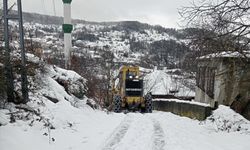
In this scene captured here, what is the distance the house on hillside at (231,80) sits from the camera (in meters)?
11.7

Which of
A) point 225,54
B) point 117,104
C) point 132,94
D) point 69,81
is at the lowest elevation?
point 117,104

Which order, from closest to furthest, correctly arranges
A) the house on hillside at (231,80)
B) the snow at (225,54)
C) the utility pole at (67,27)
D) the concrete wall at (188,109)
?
the snow at (225,54), the house on hillside at (231,80), the concrete wall at (188,109), the utility pole at (67,27)

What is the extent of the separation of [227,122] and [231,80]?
9.31ft

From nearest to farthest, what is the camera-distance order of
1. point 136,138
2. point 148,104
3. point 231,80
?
1. point 136,138
2. point 231,80
3. point 148,104

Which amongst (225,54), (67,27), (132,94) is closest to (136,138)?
(225,54)

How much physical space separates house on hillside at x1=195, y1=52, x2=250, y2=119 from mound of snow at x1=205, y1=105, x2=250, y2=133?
4.22ft

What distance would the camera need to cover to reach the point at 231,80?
14961 mm

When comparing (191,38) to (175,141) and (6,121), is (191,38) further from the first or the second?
(6,121)

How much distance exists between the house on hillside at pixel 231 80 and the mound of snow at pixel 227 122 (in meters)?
1.29

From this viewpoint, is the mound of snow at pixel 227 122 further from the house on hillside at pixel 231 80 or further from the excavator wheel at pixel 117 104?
the excavator wheel at pixel 117 104

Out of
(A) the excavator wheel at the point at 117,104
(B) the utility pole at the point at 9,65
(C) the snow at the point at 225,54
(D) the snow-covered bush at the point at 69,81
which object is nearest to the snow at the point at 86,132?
(B) the utility pole at the point at 9,65

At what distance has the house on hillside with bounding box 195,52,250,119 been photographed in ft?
38.3

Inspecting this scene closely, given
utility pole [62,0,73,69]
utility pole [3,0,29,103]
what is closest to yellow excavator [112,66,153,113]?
utility pole [62,0,73,69]

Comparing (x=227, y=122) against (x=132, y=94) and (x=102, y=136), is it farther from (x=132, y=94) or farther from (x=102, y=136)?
(x=132, y=94)
